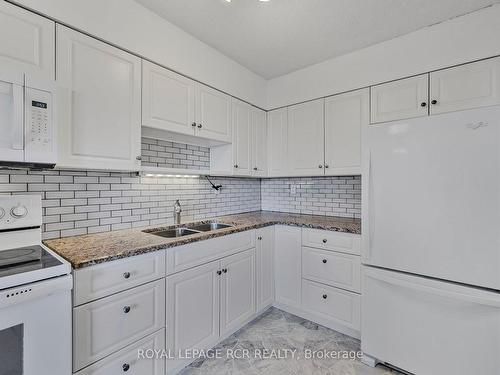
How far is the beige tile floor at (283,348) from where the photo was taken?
1.72m

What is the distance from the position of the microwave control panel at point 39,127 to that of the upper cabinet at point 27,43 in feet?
0.24

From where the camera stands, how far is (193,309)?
1.70 m

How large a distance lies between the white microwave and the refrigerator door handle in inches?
78.7

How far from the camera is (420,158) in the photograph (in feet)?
5.04

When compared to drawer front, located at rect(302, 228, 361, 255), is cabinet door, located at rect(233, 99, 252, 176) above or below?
above

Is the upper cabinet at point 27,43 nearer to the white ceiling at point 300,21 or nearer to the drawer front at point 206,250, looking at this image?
the white ceiling at point 300,21

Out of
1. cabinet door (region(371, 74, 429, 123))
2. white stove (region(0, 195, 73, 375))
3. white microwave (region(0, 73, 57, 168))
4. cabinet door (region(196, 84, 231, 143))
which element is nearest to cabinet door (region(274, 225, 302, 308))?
cabinet door (region(196, 84, 231, 143))

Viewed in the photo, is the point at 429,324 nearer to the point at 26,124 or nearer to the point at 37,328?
the point at 37,328

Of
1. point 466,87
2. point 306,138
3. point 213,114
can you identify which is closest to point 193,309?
point 213,114

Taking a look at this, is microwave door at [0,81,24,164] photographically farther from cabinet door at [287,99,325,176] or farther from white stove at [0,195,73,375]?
cabinet door at [287,99,325,176]

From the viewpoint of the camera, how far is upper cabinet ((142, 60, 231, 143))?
1.79 m

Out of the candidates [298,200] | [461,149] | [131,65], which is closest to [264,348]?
[298,200]

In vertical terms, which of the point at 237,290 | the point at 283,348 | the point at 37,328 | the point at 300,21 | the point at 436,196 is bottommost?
the point at 283,348

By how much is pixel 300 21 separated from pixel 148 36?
1.09m
